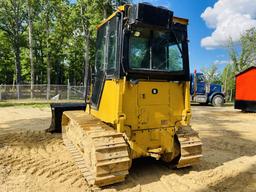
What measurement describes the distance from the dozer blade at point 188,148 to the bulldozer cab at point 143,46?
1111mm

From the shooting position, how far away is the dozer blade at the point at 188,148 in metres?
4.99

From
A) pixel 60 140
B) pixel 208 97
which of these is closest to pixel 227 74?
pixel 208 97

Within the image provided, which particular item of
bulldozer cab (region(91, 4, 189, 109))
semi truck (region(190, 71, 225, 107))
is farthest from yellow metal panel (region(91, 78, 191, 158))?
semi truck (region(190, 71, 225, 107))

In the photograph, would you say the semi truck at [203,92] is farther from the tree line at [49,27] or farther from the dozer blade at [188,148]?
the dozer blade at [188,148]

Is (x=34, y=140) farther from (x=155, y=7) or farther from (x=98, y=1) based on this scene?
(x=98, y=1)

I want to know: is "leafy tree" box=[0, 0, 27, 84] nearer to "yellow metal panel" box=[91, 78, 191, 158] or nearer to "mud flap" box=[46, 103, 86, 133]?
"mud flap" box=[46, 103, 86, 133]

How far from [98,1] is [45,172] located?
84.6ft

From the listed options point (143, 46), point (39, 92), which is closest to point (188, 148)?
point (143, 46)

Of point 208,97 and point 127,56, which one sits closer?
point 127,56

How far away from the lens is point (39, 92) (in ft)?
77.3

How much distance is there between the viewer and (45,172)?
5086mm

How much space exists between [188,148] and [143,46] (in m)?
2.10

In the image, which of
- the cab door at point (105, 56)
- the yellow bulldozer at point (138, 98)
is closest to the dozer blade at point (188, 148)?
the yellow bulldozer at point (138, 98)

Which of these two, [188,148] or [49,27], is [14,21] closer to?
[49,27]
